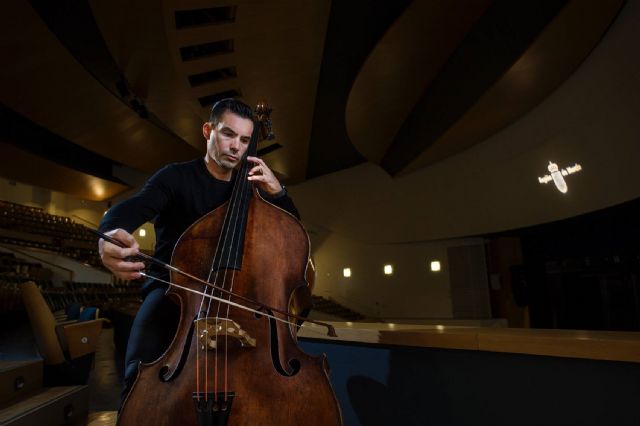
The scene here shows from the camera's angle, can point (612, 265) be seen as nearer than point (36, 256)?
Yes

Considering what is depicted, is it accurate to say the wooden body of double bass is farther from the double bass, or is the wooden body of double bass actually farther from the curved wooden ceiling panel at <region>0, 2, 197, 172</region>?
the curved wooden ceiling panel at <region>0, 2, 197, 172</region>

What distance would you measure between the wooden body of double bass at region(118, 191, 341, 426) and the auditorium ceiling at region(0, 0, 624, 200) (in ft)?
20.2

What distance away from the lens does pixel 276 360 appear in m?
0.97

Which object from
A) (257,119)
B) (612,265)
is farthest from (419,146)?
(257,119)

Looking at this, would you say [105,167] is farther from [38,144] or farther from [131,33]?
[131,33]

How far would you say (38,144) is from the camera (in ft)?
40.3

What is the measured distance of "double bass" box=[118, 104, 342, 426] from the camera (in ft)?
2.78

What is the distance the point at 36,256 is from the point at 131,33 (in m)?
6.83

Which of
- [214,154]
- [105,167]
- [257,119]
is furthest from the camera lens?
[105,167]

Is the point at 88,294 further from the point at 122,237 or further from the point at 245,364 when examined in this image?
the point at 245,364

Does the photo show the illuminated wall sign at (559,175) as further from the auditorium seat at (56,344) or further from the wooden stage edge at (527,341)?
the auditorium seat at (56,344)

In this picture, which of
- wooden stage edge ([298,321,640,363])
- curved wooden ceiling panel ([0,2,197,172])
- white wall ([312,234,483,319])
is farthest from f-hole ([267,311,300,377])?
white wall ([312,234,483,319])

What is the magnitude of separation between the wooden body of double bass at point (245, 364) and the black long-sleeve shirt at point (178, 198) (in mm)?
179

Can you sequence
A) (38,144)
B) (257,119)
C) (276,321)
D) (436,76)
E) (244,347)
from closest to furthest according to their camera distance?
1. (244,347)
2. (276,321)
3. (257,119)
4. (436,76)
5. (38,144)
